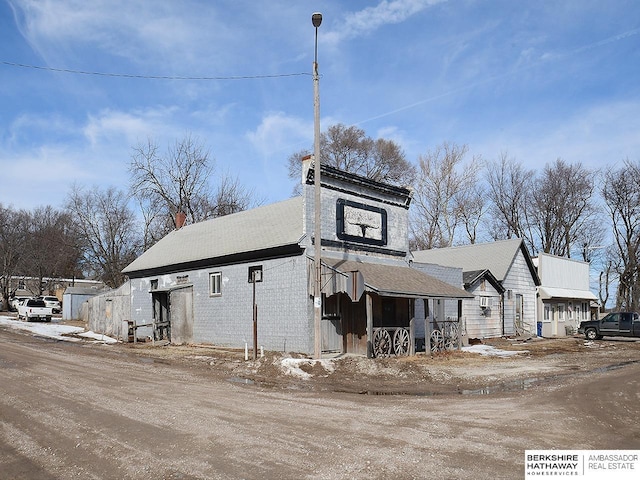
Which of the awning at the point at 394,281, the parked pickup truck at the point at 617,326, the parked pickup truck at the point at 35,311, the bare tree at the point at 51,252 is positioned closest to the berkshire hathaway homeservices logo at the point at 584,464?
the awning at the point at 394,281

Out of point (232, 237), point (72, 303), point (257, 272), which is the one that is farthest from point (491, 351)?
point (72, 303)

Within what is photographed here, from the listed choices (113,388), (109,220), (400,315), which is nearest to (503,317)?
(400,315)

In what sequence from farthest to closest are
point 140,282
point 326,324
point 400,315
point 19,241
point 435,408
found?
point 19,241 < point 140,282 < point 400,315 < point 326,324 < point 435,408

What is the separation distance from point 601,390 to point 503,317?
2110 centimetres

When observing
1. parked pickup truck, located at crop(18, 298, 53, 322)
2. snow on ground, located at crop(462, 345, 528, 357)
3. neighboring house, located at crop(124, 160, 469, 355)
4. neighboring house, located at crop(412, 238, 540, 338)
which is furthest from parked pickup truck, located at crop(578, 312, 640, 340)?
parked pickup truck, located at crop(18, 298, 53, 322)

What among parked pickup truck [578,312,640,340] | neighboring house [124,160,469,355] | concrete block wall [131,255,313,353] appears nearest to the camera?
neighboring house [124,160,469,355]

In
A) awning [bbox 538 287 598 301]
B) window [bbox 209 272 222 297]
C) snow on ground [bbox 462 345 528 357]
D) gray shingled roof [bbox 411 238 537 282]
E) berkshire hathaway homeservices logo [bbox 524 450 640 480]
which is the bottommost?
snow on ground [bbox 462 345 528 357]

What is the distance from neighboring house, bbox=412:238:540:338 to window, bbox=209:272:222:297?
44.1 feet

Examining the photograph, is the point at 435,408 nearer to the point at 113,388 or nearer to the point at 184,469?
the point at 184,469

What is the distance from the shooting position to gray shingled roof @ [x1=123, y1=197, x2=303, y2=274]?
21734mm

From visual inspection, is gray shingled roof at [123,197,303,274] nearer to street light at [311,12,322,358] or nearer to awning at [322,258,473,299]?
awning at [322,258,473,299]

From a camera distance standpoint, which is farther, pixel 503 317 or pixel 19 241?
pixel 19 241

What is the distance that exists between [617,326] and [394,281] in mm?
18430

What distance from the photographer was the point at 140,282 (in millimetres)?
30094
